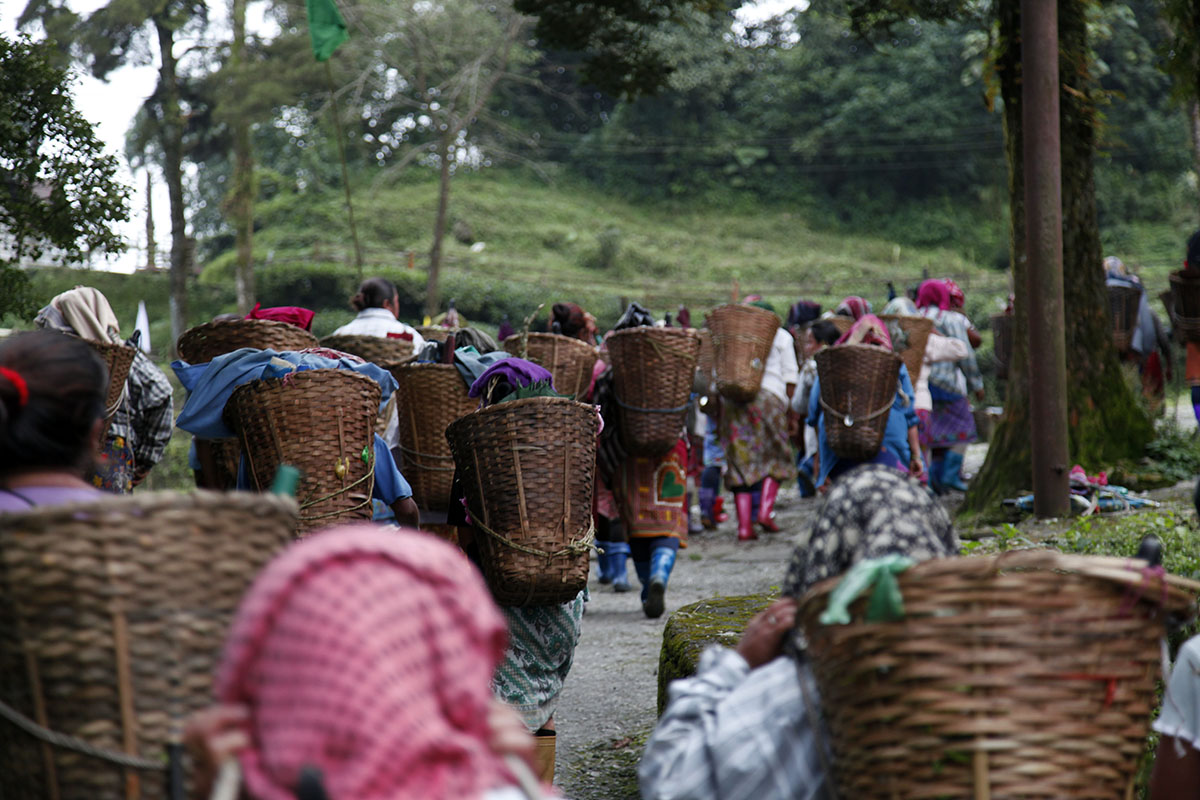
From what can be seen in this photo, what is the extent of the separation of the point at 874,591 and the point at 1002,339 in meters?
12.7

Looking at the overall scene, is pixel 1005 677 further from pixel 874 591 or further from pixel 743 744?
pixel 743 744

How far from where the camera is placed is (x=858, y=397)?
7688 mm

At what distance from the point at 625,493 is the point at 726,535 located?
3.54m

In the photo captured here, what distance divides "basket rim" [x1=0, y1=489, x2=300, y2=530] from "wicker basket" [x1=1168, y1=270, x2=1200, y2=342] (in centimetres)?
600

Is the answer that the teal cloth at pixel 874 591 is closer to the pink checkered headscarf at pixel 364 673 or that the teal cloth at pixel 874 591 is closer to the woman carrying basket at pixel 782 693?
the woman carrying basket at pixel 782 693

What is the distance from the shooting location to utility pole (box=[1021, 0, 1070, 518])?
23.7 feet

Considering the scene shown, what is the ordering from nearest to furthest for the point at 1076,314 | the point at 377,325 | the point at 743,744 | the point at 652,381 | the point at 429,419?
1. the point at 743,744
2. the point at 429,419
3. the point at 377,325
4. the point at 652,381
5. the point at 1076,314

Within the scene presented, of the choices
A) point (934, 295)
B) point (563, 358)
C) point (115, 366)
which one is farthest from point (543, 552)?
point (934, 295)

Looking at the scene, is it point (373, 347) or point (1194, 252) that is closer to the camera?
point (373, 347)

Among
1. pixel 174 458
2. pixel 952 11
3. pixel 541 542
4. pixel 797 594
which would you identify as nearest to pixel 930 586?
pixel 797 594

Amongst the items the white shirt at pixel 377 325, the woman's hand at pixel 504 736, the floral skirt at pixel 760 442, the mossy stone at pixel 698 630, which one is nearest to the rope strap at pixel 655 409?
the white shirt at pixel 377 325

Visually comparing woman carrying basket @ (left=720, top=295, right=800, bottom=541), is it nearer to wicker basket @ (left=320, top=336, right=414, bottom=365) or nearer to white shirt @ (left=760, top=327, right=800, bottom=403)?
white shirt @ (left=760, top=327, right=800, bottom=403)

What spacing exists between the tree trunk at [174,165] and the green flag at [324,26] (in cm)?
1454

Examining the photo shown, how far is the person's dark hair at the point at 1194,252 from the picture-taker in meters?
6.64
